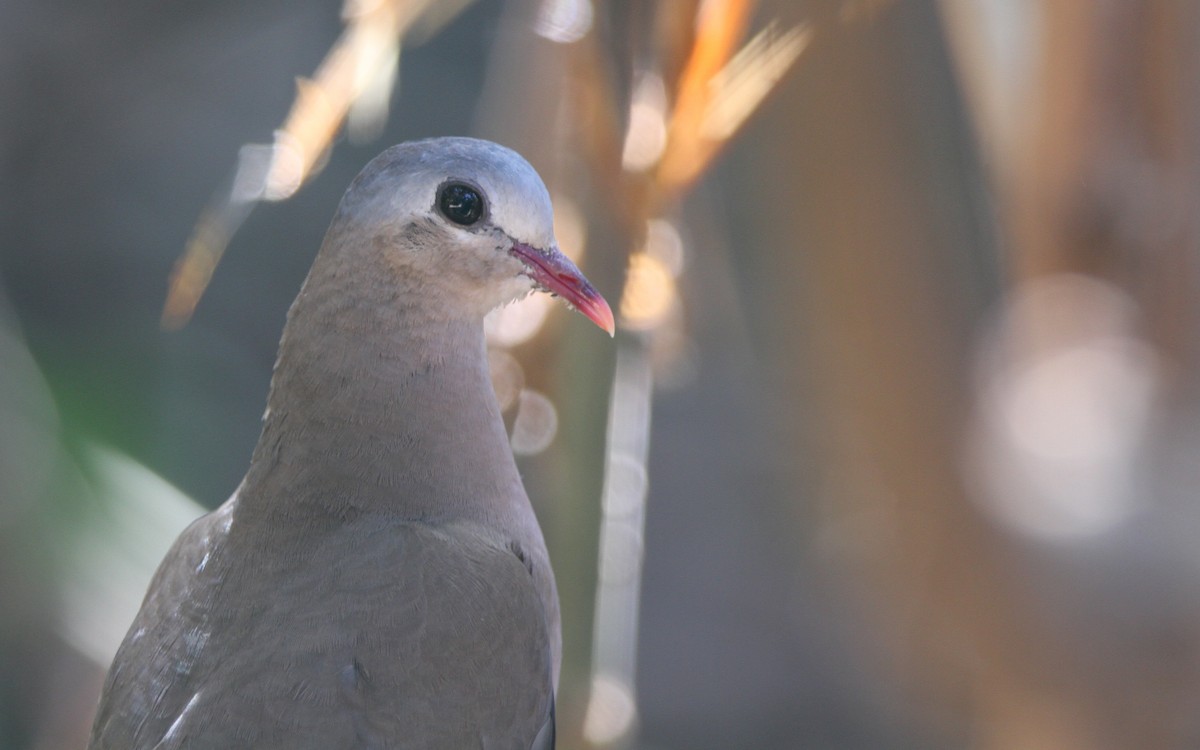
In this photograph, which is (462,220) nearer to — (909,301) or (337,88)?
(337,88)

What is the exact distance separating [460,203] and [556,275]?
15cm

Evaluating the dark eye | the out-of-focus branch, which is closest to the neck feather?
the dark eye

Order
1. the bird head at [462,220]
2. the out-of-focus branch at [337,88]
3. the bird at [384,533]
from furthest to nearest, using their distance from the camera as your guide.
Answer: the out-of-focus branch at [337,88] → the bird head at [462,220] → the bird at [384,533]

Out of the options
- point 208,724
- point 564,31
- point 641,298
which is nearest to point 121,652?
point 208,724

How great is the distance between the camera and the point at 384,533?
61.8 inches

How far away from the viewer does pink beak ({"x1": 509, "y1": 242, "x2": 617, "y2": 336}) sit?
5.24 ft

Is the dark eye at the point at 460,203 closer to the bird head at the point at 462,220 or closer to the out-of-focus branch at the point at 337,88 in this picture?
the bird head at the point at 462,220

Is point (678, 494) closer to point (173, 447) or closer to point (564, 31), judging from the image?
point (173, 447)

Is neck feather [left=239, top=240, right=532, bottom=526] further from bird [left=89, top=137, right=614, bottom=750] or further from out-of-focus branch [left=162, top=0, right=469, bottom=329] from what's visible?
out-of-focus branch [left=162, top=0, right=469, bottom=329]

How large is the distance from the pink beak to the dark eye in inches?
2.6

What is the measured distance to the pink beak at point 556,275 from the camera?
160 cm

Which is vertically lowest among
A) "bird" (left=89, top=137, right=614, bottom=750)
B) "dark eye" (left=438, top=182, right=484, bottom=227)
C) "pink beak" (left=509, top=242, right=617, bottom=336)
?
"bird" (left=89, top=137, right=614, bottom=750)

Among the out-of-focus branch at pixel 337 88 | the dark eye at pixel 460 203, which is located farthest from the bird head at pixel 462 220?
the out-of-focus branch at pixel 337 88

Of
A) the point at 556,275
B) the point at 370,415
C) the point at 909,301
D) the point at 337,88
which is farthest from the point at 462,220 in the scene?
the point at 909,301
